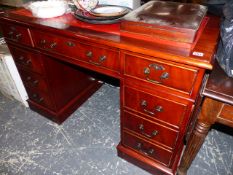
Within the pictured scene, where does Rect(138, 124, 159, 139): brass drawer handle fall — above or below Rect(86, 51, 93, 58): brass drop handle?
below

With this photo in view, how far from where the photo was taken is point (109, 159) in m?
1.40

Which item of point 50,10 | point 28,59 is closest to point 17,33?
point 28,59

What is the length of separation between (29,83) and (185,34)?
4.16 feet

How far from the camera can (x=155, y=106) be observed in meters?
0.98

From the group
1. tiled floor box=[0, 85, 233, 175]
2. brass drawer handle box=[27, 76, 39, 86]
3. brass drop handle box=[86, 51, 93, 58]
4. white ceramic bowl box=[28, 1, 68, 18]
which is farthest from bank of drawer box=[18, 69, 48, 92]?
brass drop handle box=[86, 51, 93, 58]

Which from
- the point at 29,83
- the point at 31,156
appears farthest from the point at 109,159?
the point at 29,83

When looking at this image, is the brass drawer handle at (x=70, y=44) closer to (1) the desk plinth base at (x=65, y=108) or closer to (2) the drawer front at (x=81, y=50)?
(2) the drawer front at (x=81, y=50)

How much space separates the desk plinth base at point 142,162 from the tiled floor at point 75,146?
0.04 m

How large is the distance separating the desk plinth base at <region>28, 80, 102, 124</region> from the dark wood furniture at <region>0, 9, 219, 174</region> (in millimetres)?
168

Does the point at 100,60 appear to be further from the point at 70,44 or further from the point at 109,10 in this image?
the point at 109,10

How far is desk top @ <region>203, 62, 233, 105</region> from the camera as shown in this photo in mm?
769

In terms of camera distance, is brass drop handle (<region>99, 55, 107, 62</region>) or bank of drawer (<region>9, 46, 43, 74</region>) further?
bank of drawer (<region>9, 46, 43, 74</region>)

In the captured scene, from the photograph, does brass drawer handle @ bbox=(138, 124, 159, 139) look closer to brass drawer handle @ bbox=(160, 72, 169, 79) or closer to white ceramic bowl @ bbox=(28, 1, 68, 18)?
brass drawer handle @ bbox=(160, 72, 169, 79)

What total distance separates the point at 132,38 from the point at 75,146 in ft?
3.23
